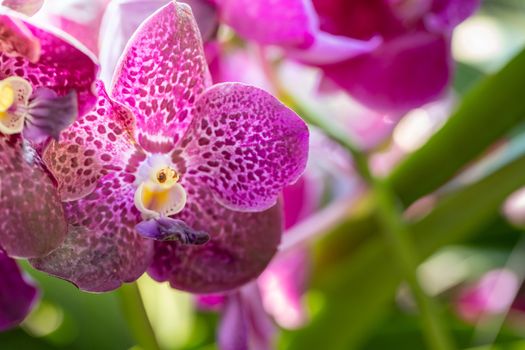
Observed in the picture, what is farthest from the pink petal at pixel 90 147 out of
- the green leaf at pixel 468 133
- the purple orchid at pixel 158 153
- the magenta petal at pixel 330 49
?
the green leaf at pixel 468 133

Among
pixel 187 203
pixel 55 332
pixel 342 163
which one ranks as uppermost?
pixel 187 203

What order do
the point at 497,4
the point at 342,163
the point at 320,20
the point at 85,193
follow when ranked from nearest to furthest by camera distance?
1. the point at 85,193
2. the point at 320,20
3. the point at 342,163
4. the point at 497,4

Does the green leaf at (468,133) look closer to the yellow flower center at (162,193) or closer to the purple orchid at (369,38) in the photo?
the purple orchid at (369,38)

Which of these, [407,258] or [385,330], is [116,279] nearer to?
[407,258]

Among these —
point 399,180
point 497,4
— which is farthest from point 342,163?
point 497,4

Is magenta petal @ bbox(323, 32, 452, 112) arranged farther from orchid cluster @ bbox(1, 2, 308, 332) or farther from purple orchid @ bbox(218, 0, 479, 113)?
orchid cluster @ bbox(1, 2, 308, 332)

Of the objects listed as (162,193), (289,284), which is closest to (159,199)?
(162,193)
